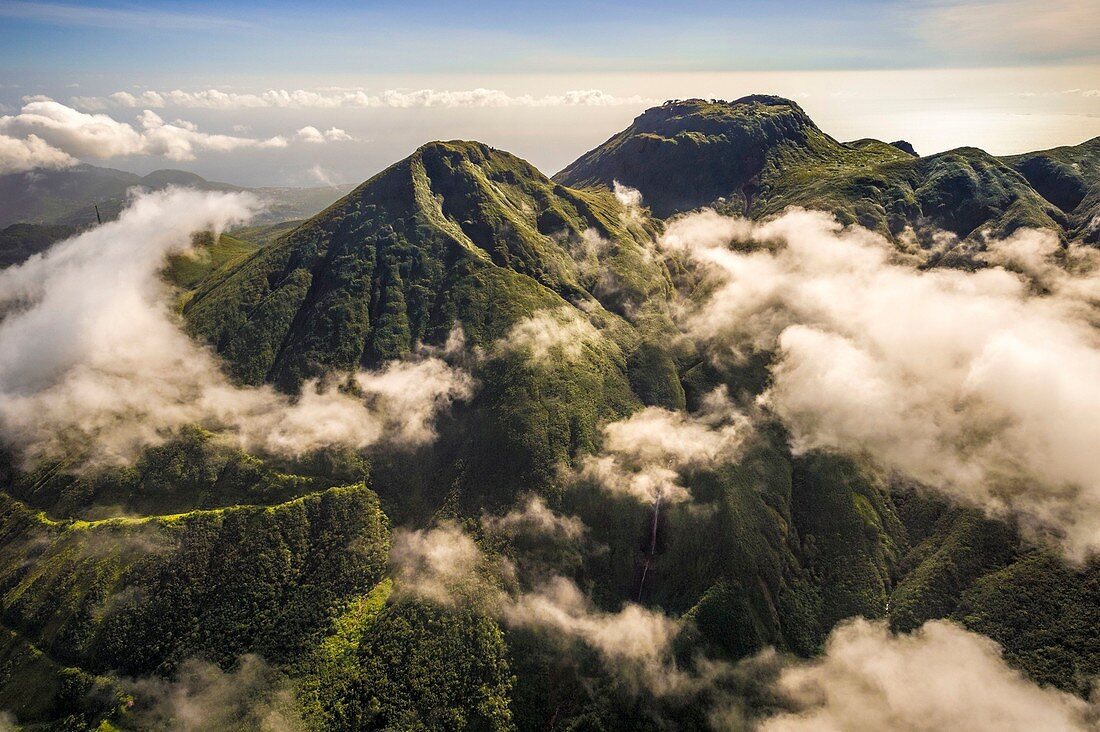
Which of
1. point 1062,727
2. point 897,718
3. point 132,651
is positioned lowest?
point 132,651

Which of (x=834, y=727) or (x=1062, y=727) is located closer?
(x=1062, y=727)

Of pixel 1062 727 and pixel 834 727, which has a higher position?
pixel 1062 727

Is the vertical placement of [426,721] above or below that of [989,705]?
below

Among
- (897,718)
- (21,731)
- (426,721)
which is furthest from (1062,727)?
(21,731)

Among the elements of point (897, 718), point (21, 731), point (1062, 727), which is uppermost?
point (1062, 727)

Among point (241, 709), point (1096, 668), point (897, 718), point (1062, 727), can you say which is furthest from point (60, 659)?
point (1096, 668)

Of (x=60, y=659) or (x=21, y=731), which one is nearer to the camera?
(x=21, y=731)

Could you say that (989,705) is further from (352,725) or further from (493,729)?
(352,725)

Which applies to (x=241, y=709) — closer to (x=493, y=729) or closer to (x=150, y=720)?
(x=150, y=720)
